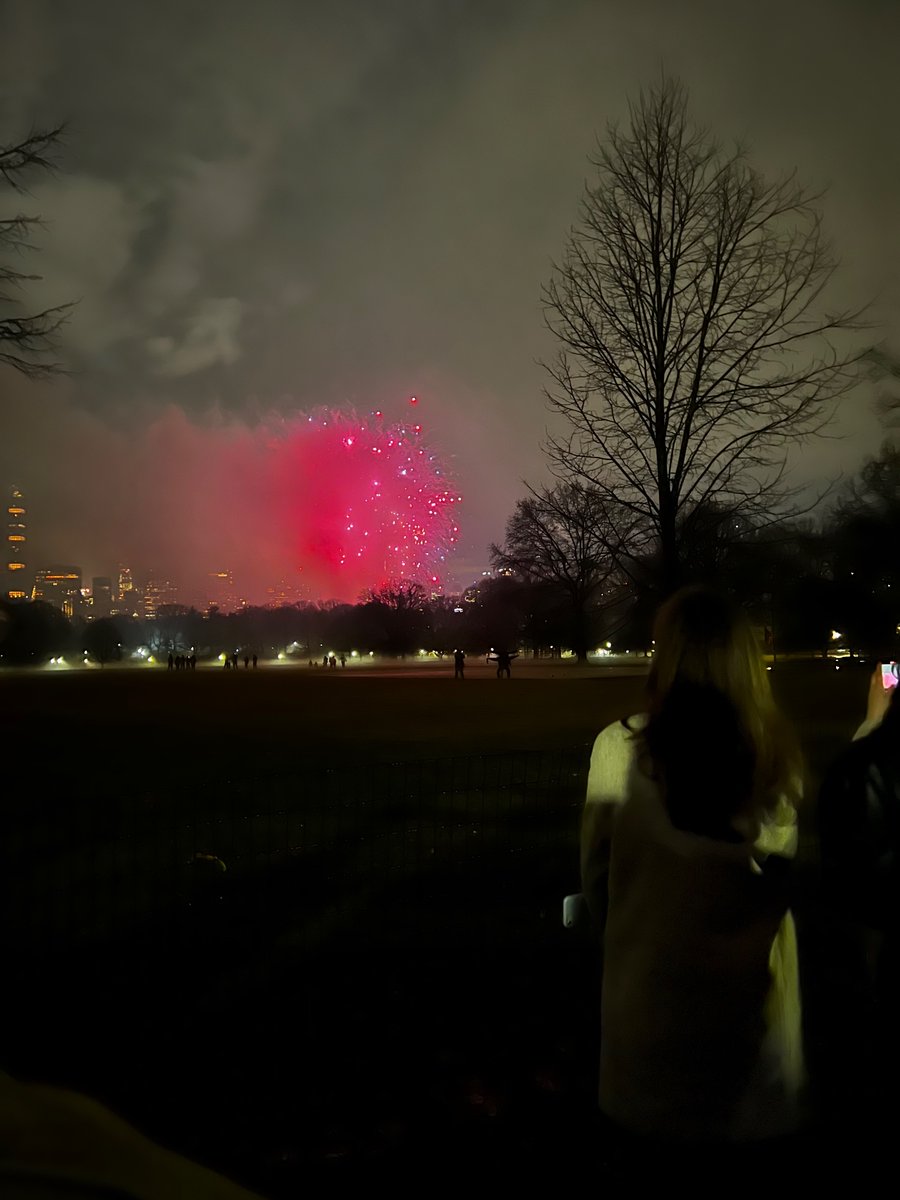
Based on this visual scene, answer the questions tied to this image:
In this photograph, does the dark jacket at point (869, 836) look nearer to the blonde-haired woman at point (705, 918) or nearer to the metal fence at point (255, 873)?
the blonde-haired woman at point (705, 918)

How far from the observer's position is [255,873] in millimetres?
7039

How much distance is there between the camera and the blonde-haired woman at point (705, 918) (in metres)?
2.24

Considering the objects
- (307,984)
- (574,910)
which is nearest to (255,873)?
(307,984)

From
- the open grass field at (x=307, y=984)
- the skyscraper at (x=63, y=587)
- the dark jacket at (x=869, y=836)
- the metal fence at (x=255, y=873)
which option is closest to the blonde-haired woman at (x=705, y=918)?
the dark jacket at (x=869, y=836)

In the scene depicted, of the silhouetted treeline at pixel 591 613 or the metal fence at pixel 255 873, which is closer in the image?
the metal fence at pixel 255 873

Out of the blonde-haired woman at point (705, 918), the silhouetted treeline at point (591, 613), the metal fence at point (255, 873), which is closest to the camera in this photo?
the blonde-haired woman at point (705, 918)

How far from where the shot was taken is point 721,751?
2.28m

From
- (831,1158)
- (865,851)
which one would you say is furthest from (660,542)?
(865,851)

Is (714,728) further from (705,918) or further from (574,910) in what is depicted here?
(574,910)

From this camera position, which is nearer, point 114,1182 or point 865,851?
point 114,1182

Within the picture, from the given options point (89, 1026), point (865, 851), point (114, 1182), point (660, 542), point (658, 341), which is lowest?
point (89, 1026)

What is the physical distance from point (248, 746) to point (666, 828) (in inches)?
574

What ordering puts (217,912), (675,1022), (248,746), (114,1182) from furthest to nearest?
(248,746)
(217,912)
(675,1022)
(114,1182)

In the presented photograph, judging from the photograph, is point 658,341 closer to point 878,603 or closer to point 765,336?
point 765,336
